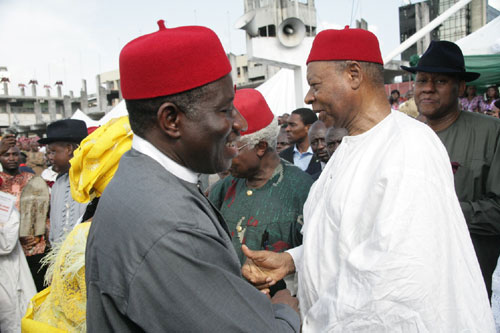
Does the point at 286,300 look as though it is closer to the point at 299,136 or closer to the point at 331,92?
the point at 331,92

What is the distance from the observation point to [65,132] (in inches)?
155

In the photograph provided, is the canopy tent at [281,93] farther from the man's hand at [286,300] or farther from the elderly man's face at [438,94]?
the man's hand at [286,300]

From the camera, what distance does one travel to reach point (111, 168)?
2.07 meters

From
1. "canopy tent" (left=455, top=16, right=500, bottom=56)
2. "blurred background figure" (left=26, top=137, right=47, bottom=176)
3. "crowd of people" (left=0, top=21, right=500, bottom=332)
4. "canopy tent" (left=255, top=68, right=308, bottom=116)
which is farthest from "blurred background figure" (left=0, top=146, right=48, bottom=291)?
"canopy tent" (left=255, top=68, right=308, bottom=116)

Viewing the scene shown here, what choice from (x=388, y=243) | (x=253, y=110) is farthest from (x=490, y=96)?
(x=388, y=243)

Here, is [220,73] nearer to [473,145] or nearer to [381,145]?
[381,145]

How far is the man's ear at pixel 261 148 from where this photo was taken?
102 inches

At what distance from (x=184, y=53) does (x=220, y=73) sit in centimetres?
13

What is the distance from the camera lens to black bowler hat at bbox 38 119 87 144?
3941 mm

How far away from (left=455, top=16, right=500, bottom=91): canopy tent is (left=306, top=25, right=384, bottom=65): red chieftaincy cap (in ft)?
15.1

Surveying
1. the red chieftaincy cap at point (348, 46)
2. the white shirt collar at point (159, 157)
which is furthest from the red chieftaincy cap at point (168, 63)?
the red chieftaincy cap at point (348, 46)

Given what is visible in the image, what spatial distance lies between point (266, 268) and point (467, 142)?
179 cm

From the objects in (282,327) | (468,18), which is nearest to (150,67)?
(282,327)

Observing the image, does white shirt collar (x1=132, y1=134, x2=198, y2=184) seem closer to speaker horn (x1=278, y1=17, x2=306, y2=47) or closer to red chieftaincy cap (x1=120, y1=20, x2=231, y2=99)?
red chieftaincy cap (x1=120, y1=20, x2=231, y2=99)
